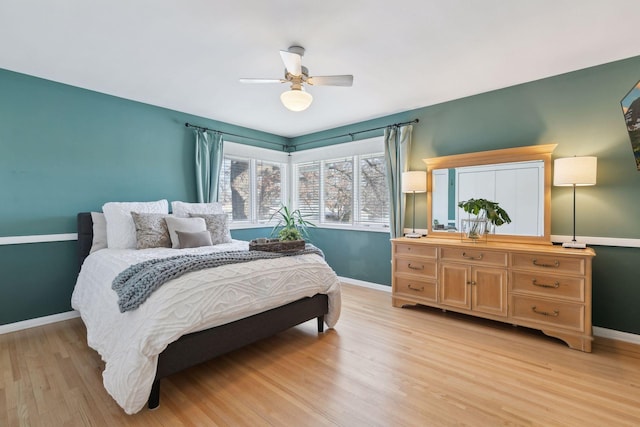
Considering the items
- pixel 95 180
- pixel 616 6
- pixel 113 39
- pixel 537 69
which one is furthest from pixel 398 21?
pixel 95 180

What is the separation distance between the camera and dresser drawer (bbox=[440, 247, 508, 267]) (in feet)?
9.53

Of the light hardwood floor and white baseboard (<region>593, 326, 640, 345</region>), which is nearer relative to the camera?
the light hardwood floor

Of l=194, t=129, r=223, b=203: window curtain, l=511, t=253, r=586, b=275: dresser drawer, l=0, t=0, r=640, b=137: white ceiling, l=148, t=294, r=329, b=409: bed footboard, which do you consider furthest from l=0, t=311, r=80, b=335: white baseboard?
l=511, t=253, r=586, b=275: dresser drawer

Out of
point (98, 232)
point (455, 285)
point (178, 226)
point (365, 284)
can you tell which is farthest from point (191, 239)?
point (455, 285)

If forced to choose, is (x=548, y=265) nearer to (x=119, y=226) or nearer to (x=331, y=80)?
(x=331, y=80)

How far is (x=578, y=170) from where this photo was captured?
8.77 ft

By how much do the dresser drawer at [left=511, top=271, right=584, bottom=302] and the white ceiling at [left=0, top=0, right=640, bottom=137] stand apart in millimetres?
1952

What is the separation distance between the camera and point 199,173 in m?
4.18

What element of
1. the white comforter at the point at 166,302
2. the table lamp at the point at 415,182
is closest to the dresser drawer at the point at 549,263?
the table lamp at the point at 415,182

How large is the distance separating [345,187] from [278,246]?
2431mm

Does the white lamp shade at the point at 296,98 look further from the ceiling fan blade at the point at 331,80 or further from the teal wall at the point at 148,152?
the teal wall at the point at 148,152

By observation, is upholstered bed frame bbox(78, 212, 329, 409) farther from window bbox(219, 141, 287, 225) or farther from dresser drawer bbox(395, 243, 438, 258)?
window bbox(219, 141, 287, 225)

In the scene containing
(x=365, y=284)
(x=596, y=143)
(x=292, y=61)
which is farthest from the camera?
(x=365, y=284)

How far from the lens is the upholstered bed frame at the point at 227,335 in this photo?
6.05 feet
